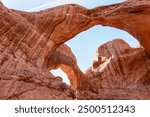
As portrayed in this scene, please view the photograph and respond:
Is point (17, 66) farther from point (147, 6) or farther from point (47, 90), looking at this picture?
point (147, 6)

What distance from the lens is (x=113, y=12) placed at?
65.7 feet

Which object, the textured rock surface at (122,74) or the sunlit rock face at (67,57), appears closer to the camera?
the sunlit rock face at (67,57)

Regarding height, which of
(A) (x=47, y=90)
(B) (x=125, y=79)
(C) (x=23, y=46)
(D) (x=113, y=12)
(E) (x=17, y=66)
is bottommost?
(A) (x=47, y=90)

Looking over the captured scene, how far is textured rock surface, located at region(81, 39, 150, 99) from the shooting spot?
23.4 m

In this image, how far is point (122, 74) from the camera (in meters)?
25.8

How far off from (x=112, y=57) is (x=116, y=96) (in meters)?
5.23

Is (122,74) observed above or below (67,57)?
below

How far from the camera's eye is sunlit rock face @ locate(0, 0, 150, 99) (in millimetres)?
11742

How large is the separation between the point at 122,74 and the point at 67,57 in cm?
538

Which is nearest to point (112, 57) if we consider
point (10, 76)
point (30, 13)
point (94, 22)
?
point (94, 22)

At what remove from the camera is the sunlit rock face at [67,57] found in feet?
38.5

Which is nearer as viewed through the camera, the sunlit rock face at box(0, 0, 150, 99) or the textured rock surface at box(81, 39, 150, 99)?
the sunlit rock face at box(0, 0, 150, 99)

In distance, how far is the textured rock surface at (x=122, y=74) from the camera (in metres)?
23.4

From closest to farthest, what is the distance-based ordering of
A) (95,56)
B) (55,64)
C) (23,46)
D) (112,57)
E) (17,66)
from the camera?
(17,66), (23,46), (55,64), (112,57), (95,56)
